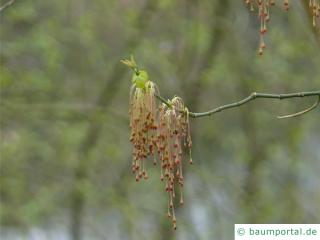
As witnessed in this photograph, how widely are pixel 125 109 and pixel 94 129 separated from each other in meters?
0.83

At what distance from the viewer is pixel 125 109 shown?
27.9 ft

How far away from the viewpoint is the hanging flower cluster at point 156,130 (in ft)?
9.66

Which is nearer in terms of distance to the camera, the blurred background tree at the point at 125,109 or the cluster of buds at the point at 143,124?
the cluster of buds at the point at 143,124

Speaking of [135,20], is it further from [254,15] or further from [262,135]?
[262,135]

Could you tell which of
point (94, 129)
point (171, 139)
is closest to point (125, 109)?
point (94, 129)

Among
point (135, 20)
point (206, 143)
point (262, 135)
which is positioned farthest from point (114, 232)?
point (135, 20)

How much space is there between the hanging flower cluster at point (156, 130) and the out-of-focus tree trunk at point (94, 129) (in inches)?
170

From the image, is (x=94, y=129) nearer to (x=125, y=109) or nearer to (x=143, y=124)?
(x=125, y=109)

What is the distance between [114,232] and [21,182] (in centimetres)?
145

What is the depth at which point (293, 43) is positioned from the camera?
24.3 feet

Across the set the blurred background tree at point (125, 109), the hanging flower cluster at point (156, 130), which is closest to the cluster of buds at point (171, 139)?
the hanging flower cluster at point (156, 130)

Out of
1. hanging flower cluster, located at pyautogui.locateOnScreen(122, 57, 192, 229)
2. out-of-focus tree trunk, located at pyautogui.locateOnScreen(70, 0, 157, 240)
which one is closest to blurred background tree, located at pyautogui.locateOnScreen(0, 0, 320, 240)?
out-of-focus tree trunk, located at pyautogui.locateOnScreen(70, 0, 157, 240)

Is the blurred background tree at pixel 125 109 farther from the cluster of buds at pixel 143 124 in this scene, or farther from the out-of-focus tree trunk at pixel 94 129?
the cluster of buds at pixel 143 124

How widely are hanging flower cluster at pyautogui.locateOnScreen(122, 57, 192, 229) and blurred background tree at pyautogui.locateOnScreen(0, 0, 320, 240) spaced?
4.21 metres
